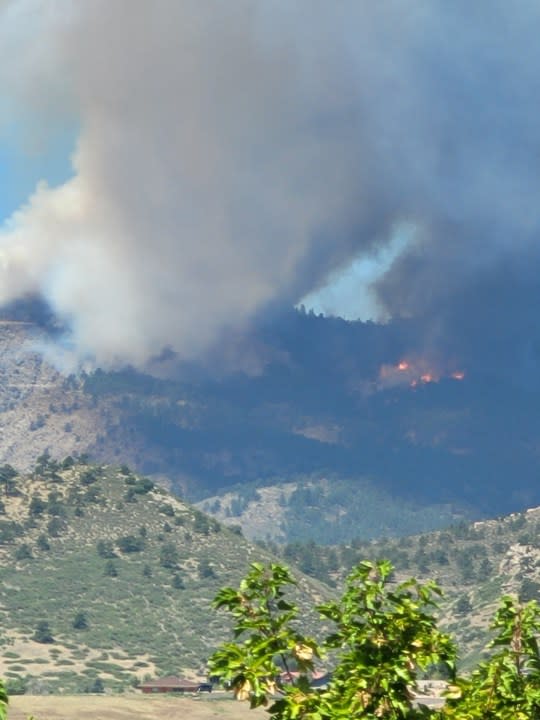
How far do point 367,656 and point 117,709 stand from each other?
503 feet

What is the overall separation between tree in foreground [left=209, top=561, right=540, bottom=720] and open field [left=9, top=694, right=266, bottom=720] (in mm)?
131139

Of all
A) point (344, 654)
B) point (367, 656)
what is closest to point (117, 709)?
point (344, 654)

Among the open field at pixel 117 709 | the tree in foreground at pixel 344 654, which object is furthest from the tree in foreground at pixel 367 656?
the open field at pixel 117 709

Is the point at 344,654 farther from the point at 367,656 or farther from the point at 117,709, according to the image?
the point at 117,709

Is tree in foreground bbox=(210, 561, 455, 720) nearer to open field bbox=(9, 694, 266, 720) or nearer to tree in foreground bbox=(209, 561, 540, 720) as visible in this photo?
tree in foreground bbox=(209, 561, 540, 720)

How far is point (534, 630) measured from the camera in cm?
3419

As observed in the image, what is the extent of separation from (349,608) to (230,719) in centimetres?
15499

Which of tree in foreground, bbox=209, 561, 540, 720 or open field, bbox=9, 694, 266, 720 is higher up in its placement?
open field, bbox=9, 694, 266, 720

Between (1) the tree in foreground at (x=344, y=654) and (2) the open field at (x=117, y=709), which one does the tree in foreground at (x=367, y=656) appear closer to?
(1) the tree in foreground at (x=344, y=654)

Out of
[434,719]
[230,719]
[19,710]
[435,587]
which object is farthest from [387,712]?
[230,719]

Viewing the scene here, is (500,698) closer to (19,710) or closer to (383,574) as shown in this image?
(383,574)

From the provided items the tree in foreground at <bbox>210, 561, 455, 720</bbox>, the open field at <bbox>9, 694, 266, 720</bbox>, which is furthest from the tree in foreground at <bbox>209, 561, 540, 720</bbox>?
the open field at <bbox>9, 694, 266, 720</bbox>

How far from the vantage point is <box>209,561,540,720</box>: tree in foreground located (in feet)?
105

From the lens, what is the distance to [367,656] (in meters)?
33.2
